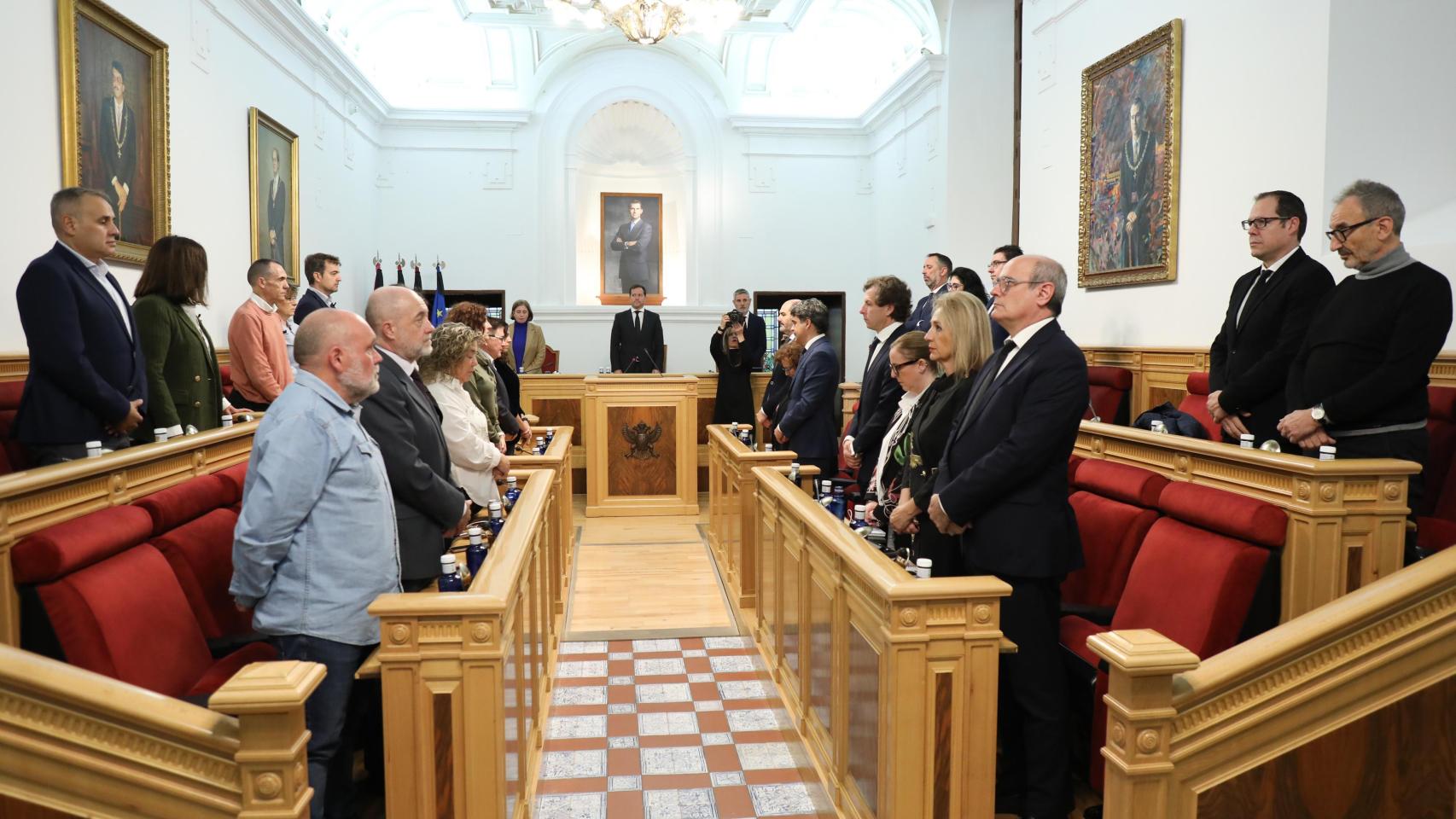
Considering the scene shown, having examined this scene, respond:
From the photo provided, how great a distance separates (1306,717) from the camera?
6.13ft

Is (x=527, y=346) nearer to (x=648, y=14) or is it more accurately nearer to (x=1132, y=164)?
(x=648, y=14)

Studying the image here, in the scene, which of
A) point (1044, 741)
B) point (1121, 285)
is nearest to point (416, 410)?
point (1044, 741)

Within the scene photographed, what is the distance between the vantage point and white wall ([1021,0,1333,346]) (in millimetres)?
5008

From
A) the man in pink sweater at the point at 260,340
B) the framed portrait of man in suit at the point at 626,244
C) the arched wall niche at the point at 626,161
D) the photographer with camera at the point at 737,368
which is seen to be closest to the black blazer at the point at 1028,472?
the man in pink sweater at the point at 260,340

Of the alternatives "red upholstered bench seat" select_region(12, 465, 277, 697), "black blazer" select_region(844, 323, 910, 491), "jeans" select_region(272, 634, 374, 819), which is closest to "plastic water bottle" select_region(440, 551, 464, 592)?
"jeans" select_region(272, 634, 374, 819)

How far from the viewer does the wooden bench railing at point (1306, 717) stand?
1807mm

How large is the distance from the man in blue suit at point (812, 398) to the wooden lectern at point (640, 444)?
263cm

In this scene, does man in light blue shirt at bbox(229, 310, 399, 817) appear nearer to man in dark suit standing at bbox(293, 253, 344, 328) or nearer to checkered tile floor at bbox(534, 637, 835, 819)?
checkered tile floor at bbox(534, 637, 835, 819)

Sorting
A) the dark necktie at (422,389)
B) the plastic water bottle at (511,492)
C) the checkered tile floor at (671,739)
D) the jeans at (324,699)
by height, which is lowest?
the checkered tile floor at (671,739)

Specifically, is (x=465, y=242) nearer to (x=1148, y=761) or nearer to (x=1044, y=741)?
(x=1044, y=741)

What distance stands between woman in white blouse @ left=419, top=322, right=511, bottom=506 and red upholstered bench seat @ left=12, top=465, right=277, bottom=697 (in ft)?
2.92

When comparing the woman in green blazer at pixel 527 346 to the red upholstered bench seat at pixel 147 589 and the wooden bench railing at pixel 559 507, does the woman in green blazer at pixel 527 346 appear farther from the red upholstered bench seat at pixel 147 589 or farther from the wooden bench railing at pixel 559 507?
the red upholstered bench seat at pixel 147 589

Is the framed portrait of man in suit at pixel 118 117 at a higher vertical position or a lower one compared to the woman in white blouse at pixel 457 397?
higher

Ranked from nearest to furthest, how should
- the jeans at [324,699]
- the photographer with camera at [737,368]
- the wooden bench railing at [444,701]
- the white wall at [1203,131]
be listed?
1. the wooden bench railing at [444,701]
2. the jeans at [324,699]
3. the white wall at [1203,131]
4. the photographer with camera at [737,368]
